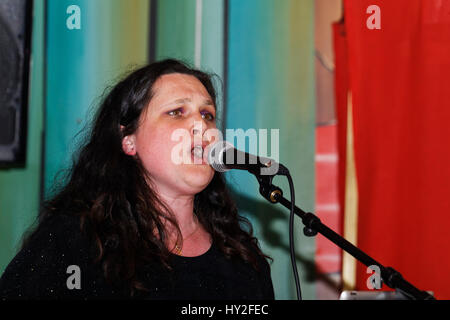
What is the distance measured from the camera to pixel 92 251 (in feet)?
3.70

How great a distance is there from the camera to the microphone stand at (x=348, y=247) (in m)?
0.83

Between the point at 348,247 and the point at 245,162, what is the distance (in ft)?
0.88

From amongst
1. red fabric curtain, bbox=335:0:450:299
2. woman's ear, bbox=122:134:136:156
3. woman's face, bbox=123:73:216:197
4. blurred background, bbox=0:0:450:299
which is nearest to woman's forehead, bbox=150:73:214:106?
woman's face, bbox=123:73:216:197

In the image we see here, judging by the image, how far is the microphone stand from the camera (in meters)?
0.83

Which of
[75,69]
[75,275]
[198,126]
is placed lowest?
[75,275]

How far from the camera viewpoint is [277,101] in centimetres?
173

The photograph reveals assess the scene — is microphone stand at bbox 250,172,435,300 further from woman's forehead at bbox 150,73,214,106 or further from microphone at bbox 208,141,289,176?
woman's forehead at bbox 150,73,214,106

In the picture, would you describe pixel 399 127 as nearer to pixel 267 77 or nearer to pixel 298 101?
pixel 298 101

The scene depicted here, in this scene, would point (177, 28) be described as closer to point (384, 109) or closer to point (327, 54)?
point (327, 54)

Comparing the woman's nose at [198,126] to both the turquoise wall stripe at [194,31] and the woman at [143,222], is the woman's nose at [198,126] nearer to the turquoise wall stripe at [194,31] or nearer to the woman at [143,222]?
the woman at [143,222]

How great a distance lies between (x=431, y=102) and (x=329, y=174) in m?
0.49

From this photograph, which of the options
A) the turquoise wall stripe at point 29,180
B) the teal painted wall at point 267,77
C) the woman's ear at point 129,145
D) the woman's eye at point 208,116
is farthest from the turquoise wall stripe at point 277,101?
the turquoise wall stripe at point 29,180

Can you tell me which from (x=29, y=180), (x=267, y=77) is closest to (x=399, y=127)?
(x=267, y=77)

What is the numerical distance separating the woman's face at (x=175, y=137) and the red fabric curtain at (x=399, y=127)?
1.86 feet
